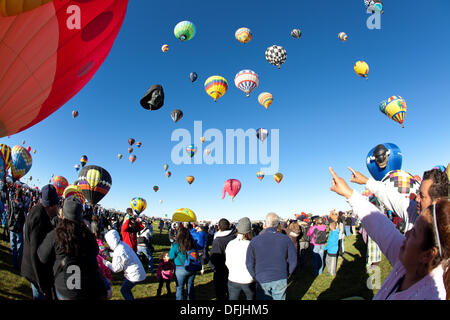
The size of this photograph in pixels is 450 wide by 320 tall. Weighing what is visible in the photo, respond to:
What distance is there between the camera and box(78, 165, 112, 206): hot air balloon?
13.6 meters

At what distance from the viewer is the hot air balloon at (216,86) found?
16.4m

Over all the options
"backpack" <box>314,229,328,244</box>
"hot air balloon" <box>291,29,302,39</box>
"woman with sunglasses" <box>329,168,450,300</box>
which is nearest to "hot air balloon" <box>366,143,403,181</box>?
"backpack" <box>314,229,328,244</box>

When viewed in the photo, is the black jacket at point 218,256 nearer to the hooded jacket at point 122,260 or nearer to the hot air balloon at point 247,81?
the hooded jacket at point 122,260

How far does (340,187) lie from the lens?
1830mm

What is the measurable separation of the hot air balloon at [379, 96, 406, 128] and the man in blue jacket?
1426 cm

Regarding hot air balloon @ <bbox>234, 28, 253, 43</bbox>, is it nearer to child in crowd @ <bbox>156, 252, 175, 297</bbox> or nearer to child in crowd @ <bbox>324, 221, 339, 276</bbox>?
child in crowd @ <bbox>324, 221, 339, 276</bbox>

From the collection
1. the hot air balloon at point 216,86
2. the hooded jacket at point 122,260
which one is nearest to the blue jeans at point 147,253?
the hooded jacket at point 122,260

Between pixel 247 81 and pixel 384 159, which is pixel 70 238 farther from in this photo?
pixel 247 81

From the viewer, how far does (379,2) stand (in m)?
20.0

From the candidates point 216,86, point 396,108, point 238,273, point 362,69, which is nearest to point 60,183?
point 216,86

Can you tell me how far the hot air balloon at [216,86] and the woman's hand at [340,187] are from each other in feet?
50.6
